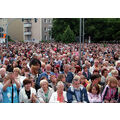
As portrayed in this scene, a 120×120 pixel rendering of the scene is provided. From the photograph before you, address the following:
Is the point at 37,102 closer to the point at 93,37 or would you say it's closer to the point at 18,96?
the point at 18,96

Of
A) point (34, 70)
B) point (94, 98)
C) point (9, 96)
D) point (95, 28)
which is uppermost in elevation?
point (95, 28)

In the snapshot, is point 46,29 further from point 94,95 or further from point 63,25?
point 94,95

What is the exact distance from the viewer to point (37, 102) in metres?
4.98

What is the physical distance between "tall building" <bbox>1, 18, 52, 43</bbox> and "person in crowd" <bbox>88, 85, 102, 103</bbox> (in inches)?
2207

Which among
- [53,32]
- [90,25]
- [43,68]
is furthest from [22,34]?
[43,68]

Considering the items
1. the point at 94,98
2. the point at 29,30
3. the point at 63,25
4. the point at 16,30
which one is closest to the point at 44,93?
the point at 94,98

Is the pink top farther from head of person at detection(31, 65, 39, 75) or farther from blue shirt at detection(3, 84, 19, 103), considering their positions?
head of person at detection(31, 65, 39, 75)

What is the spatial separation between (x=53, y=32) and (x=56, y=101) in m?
50.3

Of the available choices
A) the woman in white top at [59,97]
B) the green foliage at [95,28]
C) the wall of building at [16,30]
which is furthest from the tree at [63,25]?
the woman in white top at [59,97]

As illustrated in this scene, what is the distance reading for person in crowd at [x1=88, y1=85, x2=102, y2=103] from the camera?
206 inches

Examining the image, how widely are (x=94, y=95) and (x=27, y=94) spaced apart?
1481 millimetres

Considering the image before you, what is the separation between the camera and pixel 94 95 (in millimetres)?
5355

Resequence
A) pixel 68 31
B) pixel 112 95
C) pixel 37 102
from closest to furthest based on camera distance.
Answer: pixel 37 102 → pixel 112 95 → pixel 68 31

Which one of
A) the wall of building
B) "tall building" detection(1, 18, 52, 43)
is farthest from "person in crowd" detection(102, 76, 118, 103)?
the wall of building
